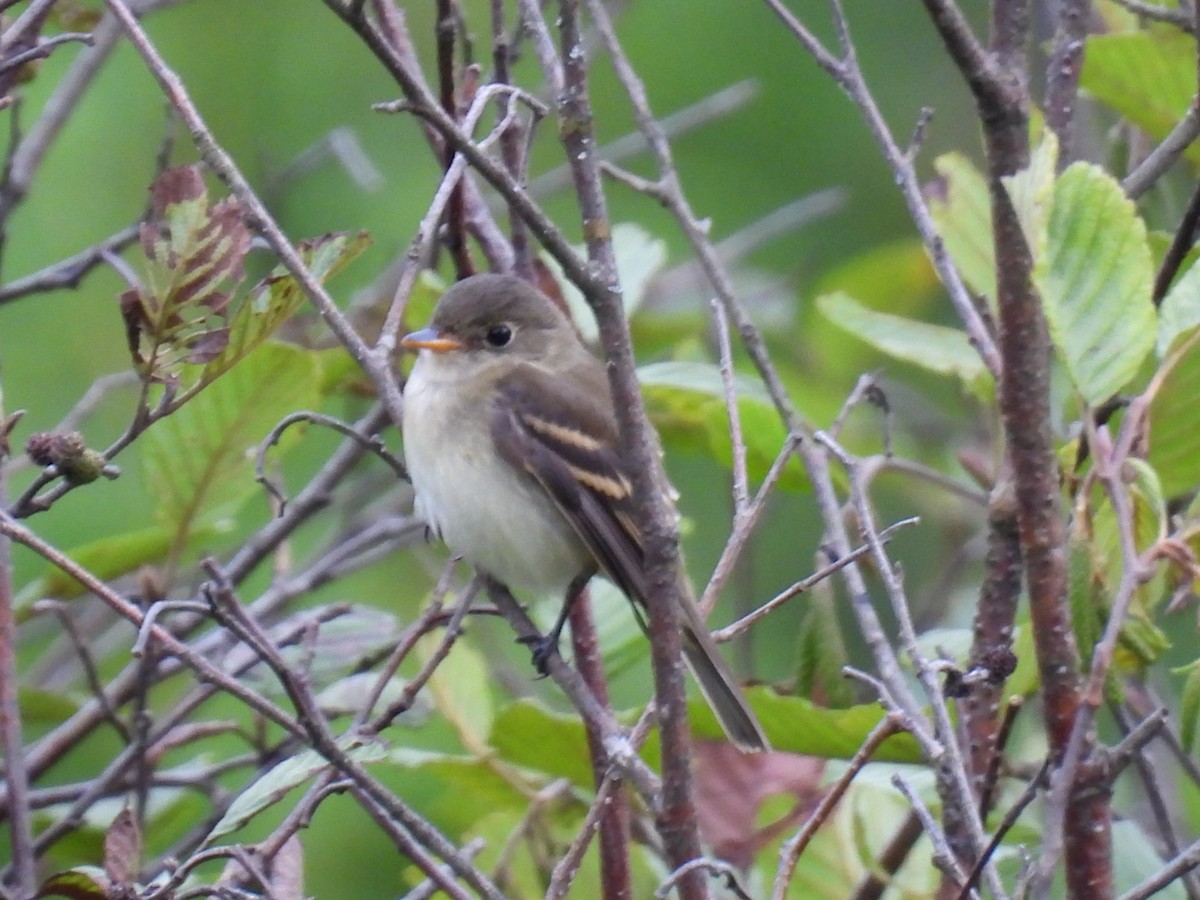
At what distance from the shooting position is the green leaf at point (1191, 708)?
1934mm

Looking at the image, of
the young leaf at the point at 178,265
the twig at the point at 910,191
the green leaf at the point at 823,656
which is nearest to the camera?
the young leaf at the point at 178,265

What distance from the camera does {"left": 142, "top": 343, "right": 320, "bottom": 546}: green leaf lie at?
2990 mm

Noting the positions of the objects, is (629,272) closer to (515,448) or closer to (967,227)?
(515,448)

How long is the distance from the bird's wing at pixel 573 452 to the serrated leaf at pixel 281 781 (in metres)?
1.22

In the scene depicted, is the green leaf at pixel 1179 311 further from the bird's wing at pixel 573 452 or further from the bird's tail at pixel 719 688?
the bird's wing at pixel 573 452

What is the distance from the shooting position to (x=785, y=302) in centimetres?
496

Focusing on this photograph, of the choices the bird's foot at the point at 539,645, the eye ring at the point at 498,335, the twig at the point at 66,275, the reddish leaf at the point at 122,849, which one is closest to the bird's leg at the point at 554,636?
the bird's foot at the point at 539,645

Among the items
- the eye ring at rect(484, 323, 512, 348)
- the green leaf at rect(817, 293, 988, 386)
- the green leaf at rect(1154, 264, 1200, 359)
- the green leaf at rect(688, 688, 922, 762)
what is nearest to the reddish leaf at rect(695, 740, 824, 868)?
the green leaf at rect(688, 688, 922, 762)

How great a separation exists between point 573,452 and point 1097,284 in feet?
5.98

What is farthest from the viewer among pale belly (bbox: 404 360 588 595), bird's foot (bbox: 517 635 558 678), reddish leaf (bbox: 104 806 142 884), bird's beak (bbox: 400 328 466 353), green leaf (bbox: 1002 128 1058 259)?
bird's beak (bbox: 400 328 466 353)

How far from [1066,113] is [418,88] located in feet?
3.69

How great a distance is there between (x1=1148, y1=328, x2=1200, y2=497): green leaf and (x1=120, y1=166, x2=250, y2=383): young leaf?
1132mm

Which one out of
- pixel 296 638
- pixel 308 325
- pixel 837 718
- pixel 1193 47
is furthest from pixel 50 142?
pixel 1193 47

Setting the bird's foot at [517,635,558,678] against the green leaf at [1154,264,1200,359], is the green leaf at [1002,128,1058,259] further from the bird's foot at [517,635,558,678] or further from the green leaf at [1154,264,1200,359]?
the bird's foot at [517,635,558,678]
